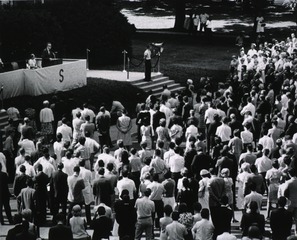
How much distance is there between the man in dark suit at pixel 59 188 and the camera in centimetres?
1591

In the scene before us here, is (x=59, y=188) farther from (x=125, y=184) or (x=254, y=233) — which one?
(x=254, y=233)

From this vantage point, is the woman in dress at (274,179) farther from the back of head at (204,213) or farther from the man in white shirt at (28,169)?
the man in white shirt at (28,169)

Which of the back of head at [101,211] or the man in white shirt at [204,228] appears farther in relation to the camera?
the back of head at [101,211]

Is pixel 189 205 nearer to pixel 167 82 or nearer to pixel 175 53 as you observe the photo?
pixel 167 82

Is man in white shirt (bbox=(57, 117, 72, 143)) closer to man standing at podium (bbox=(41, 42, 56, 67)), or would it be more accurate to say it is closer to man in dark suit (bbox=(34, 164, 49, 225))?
man in dark suit (bbox=(34, 164, 49, 225))

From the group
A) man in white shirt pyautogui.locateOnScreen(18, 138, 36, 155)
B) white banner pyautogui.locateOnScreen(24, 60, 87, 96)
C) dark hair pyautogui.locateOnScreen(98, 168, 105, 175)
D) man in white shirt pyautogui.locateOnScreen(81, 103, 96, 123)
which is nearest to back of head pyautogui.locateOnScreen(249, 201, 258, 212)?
dark hair pyautogui.locateOnScreen(98, 168, 105, 175)

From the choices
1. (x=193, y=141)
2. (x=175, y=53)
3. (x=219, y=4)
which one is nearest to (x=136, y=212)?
(x=193, y=141)

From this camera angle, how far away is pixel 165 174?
51.3 ft

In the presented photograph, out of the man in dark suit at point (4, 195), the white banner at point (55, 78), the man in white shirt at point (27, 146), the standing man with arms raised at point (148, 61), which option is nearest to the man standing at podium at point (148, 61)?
the standing man with arms raised at point (148, 61)

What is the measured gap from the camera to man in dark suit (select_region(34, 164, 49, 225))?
15.9m

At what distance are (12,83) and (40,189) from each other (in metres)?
11.7

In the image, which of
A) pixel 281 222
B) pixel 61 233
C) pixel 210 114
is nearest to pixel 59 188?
pixel 61 233

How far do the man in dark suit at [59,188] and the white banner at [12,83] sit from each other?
10979 mm

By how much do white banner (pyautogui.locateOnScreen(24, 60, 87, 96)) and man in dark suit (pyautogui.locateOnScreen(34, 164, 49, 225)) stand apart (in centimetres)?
1171
